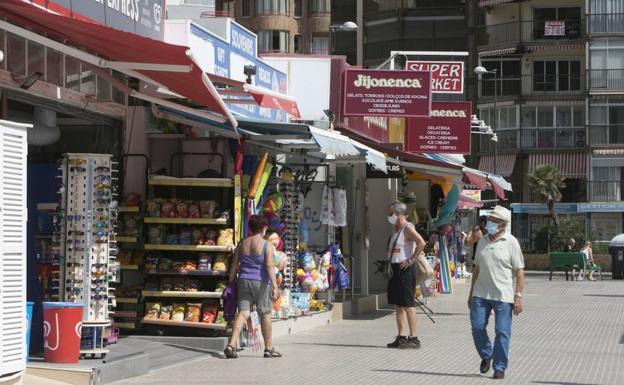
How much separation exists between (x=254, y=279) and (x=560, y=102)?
5732 cm

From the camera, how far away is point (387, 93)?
2152cm

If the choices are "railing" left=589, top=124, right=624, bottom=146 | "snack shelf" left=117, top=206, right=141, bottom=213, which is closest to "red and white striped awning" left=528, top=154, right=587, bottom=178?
"railing" left=589, top=124, right=624, bottom=146

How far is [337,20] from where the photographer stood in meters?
77.4

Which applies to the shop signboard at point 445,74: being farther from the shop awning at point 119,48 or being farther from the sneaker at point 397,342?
the shop awning at point 119,48

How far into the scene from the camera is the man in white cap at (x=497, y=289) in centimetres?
1292

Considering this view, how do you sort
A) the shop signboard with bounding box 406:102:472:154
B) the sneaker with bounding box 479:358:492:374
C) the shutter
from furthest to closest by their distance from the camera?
the shop signboard with bounding box 406:102:472:154 → the sneaker with bounding box 479:358:492:374 → the shutter

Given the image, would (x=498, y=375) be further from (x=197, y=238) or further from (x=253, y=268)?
(x=197, y=238)

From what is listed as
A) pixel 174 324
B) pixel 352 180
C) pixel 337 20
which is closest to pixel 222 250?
pixel 174 324

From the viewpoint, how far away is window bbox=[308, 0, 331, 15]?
281ft

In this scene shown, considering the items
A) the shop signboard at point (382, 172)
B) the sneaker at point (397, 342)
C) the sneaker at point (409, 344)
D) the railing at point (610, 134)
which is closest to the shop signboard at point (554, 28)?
the railing at point (610, 134)

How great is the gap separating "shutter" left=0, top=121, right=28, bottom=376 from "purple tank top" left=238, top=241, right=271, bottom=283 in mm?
4194

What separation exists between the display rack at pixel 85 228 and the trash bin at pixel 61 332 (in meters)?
0.68

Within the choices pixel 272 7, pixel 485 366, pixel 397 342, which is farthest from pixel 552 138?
pixel 485 366

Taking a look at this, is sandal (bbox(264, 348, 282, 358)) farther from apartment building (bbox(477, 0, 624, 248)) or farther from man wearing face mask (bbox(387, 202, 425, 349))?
apartment building (bbox(477, 0, 624, 248))
